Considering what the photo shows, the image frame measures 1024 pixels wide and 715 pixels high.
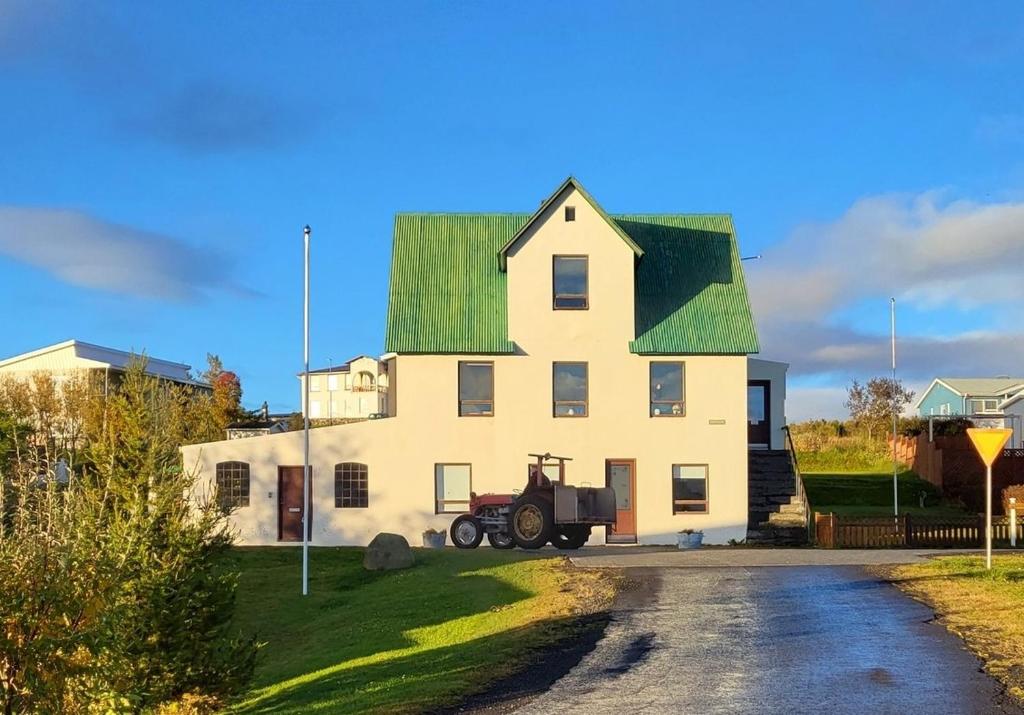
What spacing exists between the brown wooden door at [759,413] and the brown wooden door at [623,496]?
6.32 m

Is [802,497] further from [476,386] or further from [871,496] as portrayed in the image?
[871,496]

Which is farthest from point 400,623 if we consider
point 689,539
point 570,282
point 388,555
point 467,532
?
point 570,282

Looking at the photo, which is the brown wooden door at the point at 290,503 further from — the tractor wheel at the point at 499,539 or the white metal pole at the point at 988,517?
the white metal pole at the point at 988,517

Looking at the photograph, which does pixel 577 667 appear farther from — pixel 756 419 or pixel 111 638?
pixel 756 419

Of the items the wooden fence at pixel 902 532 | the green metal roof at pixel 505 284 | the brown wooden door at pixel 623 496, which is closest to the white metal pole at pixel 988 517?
the wooden fence at pixel 902 532

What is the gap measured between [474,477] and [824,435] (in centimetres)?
3090

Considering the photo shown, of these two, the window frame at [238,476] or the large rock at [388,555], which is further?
the window frame at [238,476]

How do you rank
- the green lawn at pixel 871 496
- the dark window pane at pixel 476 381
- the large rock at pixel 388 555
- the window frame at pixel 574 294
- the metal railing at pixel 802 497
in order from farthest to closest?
the green lawn at pixel 871 496 → the window frame at pixel 574 294 → the dark window pane at pixel 476 381 → the metal railing at pixel 802 497 → the large rock at pixel 388 555

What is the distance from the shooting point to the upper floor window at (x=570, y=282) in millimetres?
35469

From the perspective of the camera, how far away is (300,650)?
21172mm

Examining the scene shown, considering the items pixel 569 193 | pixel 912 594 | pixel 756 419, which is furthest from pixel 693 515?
pixel 912 594

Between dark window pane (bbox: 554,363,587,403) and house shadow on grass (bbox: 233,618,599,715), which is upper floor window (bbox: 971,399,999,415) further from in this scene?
house shadow on grass (bbox: 233,618,599,715)

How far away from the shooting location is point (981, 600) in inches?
749

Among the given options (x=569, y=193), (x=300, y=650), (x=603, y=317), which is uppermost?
(x=569, y=193)
